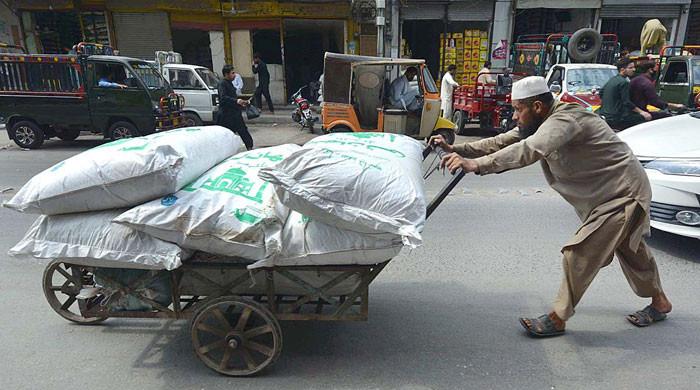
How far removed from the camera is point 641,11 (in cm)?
1542

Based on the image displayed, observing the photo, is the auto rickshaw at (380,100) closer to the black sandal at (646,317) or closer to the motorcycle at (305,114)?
the motorcycle at (305,114)

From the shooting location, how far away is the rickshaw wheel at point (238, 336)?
238 cm

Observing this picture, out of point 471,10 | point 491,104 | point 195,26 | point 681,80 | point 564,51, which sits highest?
point 471,10

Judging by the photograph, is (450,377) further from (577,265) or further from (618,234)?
(618,234)

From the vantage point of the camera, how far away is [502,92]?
35.0ft

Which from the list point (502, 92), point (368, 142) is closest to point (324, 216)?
point (368, 142)

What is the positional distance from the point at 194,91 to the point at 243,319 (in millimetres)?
9996

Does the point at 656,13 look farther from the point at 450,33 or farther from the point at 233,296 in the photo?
the point at 233,296

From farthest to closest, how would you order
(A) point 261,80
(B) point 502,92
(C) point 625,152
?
1. (A) point 261,80
2. (B) point 502,92
3. (C) point 625,152

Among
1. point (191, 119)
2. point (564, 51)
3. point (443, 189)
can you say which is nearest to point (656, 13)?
point (564, 51)

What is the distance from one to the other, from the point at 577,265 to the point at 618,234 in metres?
0.29

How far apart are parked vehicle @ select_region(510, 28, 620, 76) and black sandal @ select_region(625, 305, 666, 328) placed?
34.8ft

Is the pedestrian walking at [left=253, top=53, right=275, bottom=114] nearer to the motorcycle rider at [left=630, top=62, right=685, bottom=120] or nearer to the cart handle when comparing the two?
the motorcycle rider at [left=630, top=62, right=685, bottom=120]

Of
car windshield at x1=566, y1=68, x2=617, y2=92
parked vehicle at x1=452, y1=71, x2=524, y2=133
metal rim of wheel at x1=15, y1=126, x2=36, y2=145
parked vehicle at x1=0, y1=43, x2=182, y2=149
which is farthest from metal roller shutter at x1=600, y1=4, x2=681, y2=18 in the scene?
metal rim of wheel at x1=15, y1=126, x2=36, y2=145
